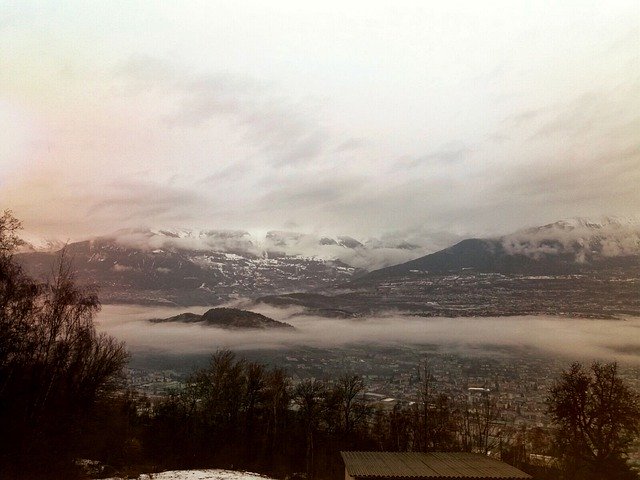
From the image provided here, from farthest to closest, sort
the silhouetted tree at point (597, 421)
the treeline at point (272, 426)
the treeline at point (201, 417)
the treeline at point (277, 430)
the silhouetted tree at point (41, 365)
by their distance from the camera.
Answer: the treeline at point (272, 426) → the treeline at point (277, 430) → the silhouetted tree at point (597, 421) → the treeline at point (201, 417) → the silhouetted tree at point (41, 365)

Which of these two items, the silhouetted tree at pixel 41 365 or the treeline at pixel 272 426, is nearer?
the silhouetted tree at pixel 41 365

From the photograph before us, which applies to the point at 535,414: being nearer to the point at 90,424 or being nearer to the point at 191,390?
the point at 191,390

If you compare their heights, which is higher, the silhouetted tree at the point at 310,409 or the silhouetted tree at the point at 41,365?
the silhouetted tree at the point at 41,365

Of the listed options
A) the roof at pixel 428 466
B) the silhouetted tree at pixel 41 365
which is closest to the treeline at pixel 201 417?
the silhouetted tree at pixel 41 365

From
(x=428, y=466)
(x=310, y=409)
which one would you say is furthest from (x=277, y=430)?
(x=428, y=466)

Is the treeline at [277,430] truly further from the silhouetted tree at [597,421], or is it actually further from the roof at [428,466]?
the roof at [428,466]

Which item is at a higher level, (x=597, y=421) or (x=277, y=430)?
(x=597, y=421)

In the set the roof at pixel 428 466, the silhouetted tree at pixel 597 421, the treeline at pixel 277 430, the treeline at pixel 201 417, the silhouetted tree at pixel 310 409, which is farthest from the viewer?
the silhouetted tree at pixel 310 409

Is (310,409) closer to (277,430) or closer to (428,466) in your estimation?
(277,430)

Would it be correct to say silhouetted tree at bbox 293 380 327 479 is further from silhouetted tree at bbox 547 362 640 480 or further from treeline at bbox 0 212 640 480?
silhouetted tree at bbox 547 362 640 480

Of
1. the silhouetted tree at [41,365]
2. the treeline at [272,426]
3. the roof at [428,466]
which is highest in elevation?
the silhouetted tree at [41,365]
